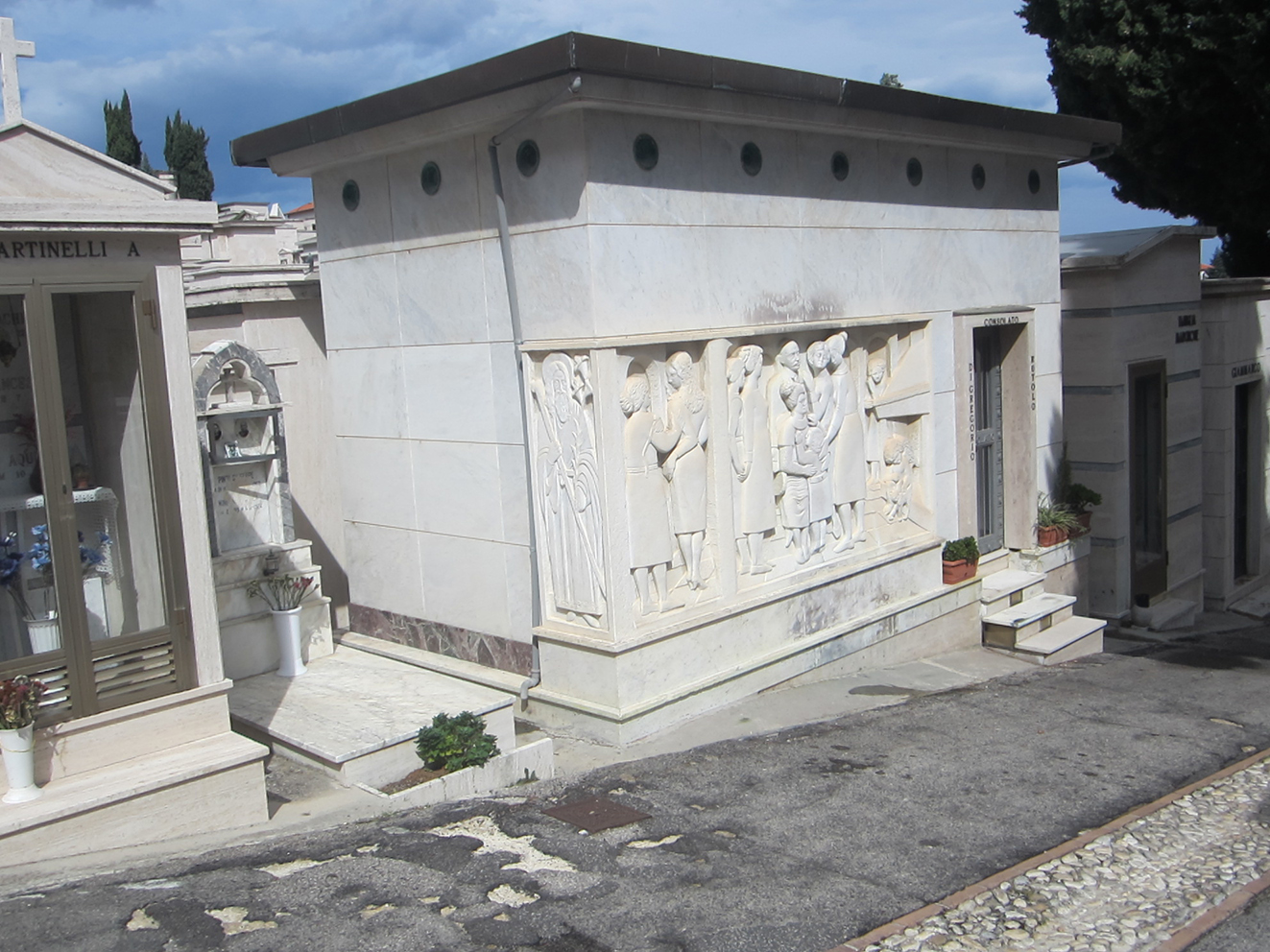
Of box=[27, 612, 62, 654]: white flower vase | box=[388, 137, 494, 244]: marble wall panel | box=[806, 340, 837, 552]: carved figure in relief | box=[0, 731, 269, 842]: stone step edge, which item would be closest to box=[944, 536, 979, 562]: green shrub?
box=[806, 340, 837, 552]: carved figure in relief

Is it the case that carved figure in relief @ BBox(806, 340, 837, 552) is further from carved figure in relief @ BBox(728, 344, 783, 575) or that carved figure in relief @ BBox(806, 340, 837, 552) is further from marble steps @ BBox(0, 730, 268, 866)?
marble steps @ BBox(0, 730, 268, 866)

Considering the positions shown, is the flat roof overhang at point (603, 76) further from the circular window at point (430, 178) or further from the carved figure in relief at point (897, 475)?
the carved figure in relief at point (897, 475)

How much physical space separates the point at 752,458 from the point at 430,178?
3.17 meters

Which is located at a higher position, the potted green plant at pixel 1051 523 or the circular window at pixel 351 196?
the circular window at pixel 351 196

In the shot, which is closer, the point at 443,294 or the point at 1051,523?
the point at 443,294

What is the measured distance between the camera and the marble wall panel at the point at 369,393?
30.2 feet

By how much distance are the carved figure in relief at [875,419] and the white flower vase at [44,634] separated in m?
6.47

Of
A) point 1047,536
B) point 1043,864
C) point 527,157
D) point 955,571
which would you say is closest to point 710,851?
point 1043,864

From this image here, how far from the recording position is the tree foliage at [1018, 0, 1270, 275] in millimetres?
15305

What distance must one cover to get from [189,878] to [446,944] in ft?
4.53

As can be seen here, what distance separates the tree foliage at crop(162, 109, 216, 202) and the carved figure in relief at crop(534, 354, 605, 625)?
35.9 meters

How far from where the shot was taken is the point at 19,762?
5.64 meters

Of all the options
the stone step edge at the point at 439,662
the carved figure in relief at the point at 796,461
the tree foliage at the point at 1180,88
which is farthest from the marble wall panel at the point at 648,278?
the tree foliage at the point at 1180,88

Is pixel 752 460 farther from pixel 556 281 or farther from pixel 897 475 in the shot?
pixel 897 475
